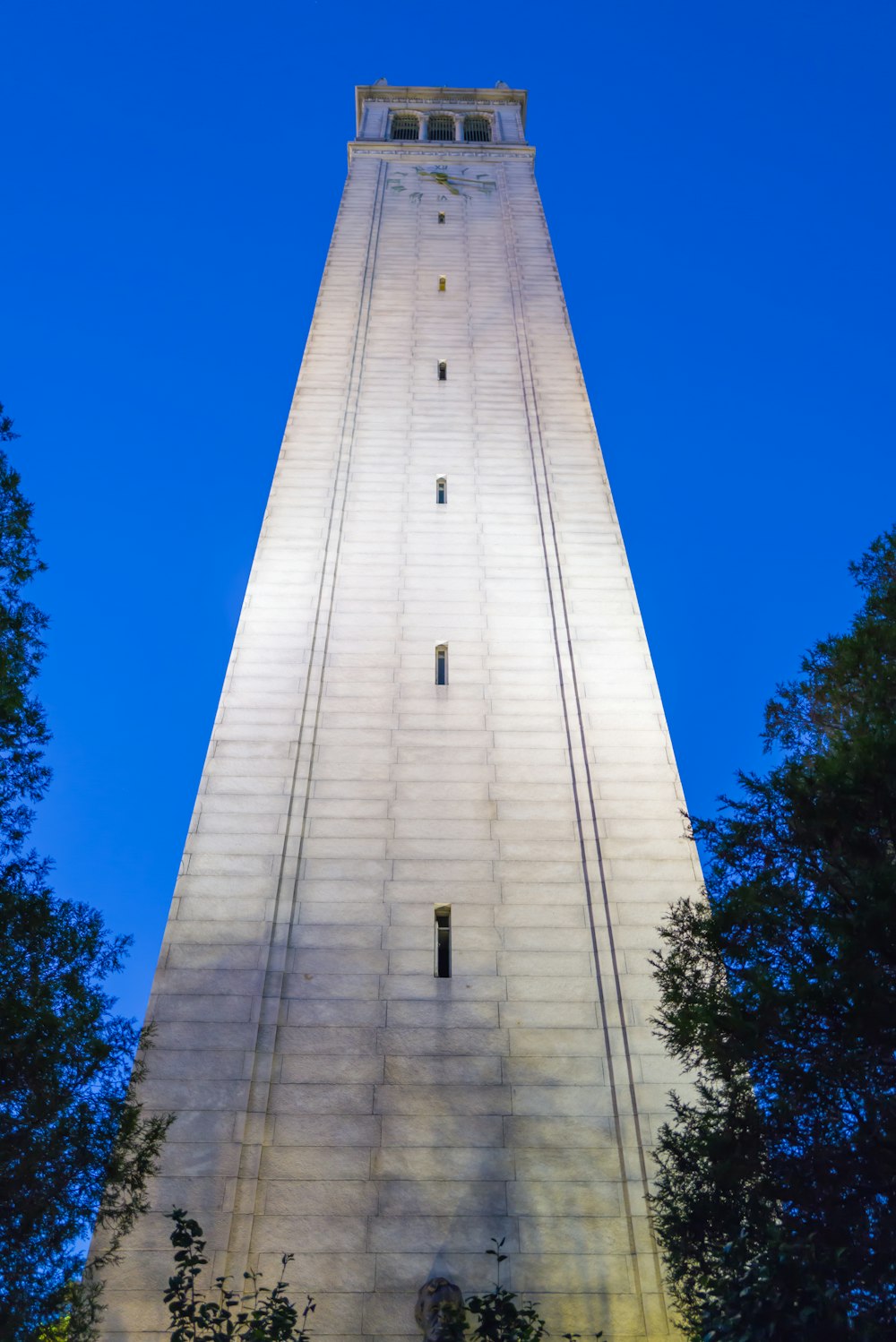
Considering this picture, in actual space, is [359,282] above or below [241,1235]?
above

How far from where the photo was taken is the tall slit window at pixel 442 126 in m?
44.0

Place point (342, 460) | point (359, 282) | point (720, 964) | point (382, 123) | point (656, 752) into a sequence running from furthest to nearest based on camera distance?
1. point (382, 123)
2. point (359, 282)
3. point (342, 460)
4. point (656, 752)
5. point (720, 964)

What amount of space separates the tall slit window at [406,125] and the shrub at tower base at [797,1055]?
36.8 meters

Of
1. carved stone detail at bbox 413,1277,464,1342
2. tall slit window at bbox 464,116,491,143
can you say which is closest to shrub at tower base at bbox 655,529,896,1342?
carved stone detail at bbox 413,1277,464,1342

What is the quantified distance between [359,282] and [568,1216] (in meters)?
24.3

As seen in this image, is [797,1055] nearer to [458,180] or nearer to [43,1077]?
[43,1077]

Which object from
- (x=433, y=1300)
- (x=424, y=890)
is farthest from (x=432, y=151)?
(x=433, y=1300)

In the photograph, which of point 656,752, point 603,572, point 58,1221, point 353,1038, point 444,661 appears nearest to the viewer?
point 58,1221

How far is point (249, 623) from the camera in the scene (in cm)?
2150

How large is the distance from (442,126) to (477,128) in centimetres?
123

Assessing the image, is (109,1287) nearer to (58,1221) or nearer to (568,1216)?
(58,1221)

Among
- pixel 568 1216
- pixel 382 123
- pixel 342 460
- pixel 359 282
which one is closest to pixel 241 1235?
pixel 568 1216

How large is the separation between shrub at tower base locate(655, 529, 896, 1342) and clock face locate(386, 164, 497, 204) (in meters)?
29.4

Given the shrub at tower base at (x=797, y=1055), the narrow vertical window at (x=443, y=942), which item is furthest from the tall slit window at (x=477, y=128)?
the shrub at tower base at (x=797, y=1055)
